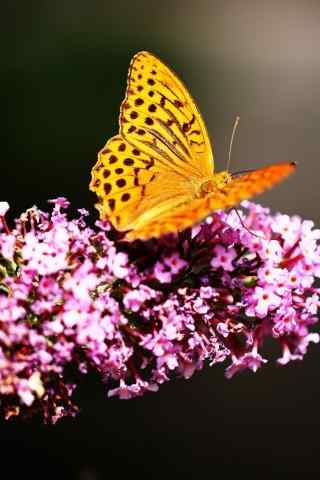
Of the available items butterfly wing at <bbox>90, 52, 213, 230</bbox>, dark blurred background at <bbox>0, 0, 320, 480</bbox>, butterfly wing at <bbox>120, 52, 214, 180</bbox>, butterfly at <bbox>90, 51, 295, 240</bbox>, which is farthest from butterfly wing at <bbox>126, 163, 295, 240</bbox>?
dark blurred background at <bbox>0, 0, 320, 480</bbox>

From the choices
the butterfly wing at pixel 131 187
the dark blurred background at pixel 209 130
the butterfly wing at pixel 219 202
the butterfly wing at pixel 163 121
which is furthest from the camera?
the dark blurred background at pixel 209 130

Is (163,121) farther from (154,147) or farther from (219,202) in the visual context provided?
(219,202)

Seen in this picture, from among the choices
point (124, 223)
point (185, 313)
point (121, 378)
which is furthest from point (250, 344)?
point (124, 223)

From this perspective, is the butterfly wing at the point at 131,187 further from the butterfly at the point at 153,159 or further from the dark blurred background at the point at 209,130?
the dark blurred background at the point at 209,130

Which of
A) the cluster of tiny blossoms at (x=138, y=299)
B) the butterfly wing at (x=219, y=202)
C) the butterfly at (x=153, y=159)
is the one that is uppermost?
the butterfly at (x=153, y=159)

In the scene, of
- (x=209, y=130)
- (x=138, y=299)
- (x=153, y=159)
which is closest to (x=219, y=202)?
(x=138, y=299)

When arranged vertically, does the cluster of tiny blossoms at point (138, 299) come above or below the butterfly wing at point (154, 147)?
below

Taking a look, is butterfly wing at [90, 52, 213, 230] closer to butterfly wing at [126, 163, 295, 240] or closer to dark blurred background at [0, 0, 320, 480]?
butterfly wing at [126, 163, 295, 240]

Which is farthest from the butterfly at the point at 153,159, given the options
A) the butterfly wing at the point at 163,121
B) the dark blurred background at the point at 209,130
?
the dark blurred background at the point at 209,130
